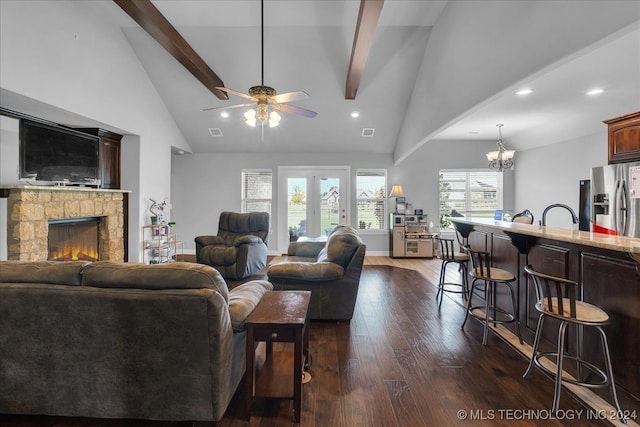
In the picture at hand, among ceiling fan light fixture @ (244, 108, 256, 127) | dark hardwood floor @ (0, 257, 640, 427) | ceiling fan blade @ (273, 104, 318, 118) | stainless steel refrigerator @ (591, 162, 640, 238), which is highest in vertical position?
ceiling fan blade @ (273, 104, 318, 118)

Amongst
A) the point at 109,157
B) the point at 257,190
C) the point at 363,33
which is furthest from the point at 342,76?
the point at 109,157

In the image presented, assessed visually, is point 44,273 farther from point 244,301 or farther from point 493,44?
point 493,44

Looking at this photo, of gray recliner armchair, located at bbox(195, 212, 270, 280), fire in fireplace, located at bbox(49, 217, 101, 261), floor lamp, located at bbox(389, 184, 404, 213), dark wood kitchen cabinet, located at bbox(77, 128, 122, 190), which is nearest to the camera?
fire in fireplace, located at bbox(49, 217, 101, 261)

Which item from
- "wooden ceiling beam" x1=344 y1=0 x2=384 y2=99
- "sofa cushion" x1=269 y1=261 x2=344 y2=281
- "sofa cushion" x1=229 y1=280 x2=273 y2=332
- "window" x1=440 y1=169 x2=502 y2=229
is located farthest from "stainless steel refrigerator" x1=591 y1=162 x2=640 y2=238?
"sofa cushion" x1=229 y1=280 x2=273 y2=332

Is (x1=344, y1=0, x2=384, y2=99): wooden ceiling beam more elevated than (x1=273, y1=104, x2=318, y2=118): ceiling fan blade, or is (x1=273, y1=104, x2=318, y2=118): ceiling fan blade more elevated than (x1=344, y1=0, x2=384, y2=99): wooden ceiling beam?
(x1=344, y1=0, x2=384, y2=99): wooden ceiling beam

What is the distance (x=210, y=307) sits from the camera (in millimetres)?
1462

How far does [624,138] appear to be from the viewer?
3.78 metres

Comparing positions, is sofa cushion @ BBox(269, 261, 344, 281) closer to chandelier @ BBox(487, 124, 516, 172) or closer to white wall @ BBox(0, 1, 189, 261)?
white wall @ BBox(0, 1, 189, 261)

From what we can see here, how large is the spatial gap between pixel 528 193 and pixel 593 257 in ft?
17.6

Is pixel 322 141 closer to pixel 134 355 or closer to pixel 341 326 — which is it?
pixel 341 326

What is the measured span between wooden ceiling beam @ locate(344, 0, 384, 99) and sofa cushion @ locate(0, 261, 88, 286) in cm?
316

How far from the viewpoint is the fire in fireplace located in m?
4.21

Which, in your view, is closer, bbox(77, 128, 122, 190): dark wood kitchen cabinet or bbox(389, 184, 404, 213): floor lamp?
bbox(77, 128, 122, 190): dark wood kitchen cabinet

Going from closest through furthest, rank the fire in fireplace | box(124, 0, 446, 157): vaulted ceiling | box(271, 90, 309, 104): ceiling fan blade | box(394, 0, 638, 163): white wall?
1. box(394, 0, 638, 163): white wall
2. box(271, 90, 309, 104): ceiling fan blade
3. box(124, 0, 446, 157): vaulted ceiling
4. the fire in fireplace
